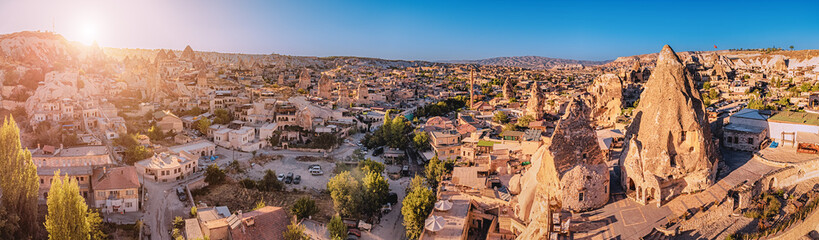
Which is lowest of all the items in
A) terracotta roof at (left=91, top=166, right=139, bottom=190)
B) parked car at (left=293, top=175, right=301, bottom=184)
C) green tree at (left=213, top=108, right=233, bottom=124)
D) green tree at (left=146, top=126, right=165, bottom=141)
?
parked car at (left=293, top=175, right=301, bottom=184)

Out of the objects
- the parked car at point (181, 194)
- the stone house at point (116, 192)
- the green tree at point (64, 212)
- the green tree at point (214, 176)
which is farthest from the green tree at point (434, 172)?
the green tree at point (64, 212)

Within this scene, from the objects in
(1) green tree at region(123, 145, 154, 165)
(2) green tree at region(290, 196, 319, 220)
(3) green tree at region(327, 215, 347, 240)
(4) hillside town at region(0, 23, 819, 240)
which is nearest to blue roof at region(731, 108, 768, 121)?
(4) hillside town at region(0, 23, 819, 240)

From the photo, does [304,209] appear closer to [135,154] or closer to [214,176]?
[214,176]

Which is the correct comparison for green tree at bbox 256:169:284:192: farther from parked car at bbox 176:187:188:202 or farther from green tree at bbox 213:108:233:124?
green tree at bbox 213:108:233:124

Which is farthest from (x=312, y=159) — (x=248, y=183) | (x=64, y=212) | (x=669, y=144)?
(x=669, y=144)

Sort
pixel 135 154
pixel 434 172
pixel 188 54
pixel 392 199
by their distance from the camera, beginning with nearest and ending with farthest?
pixel 392 199 → pixel 434 172 → pixel 135 154 → pixel 188 54
